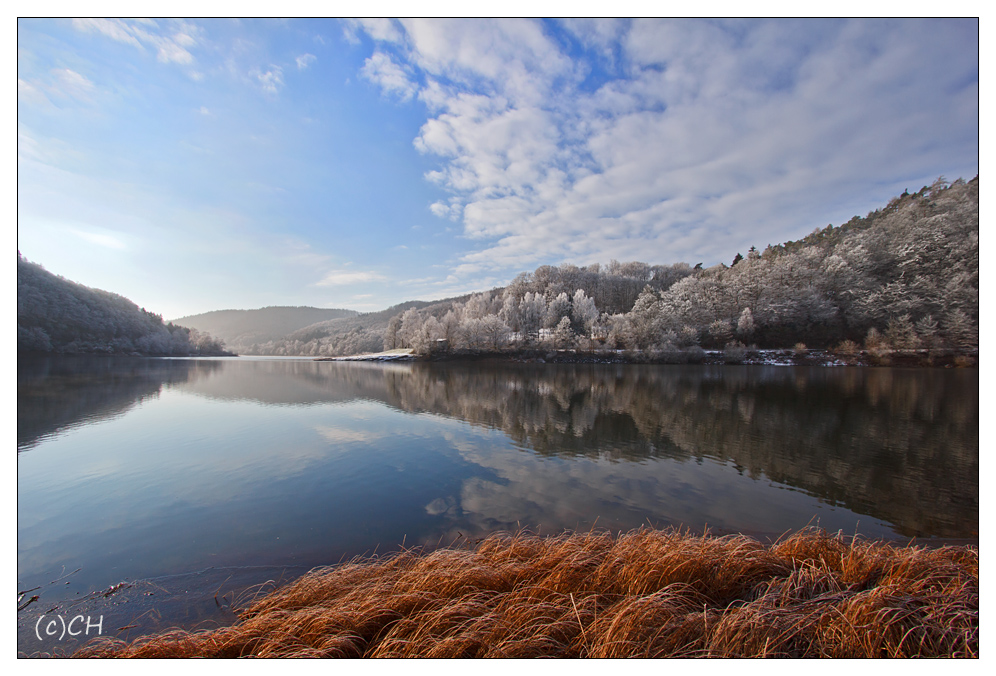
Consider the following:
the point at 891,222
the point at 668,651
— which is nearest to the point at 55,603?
the point at 668,651

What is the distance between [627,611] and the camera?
3594 millimetres

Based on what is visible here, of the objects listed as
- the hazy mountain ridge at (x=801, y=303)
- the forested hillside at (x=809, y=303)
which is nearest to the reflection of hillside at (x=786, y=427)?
the hazy mountain ridge at (x=801, y=303)

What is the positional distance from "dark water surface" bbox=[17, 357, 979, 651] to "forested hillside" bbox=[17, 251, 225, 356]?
25.6m

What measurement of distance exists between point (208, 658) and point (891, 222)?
258 feet

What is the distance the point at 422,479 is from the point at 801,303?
7550cm

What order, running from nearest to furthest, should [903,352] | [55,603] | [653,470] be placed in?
[55,603] < [653,470] < [903,352]

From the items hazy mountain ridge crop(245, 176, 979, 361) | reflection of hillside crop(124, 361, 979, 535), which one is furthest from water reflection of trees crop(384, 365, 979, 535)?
hazy mountain ridge crop(245, 176, 979, 361)

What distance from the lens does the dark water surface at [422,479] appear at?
712 centimetres

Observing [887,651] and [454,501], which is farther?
[454,501]

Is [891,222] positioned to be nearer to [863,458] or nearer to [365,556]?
[863,458]

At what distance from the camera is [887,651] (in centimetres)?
324

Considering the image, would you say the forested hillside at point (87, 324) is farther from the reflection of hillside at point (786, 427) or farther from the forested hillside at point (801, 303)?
the forested hillside at point (801, 303)

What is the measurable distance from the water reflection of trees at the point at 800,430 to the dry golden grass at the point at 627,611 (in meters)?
5.94

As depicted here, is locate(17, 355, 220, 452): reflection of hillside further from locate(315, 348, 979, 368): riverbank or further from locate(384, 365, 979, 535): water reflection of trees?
locate(315, 348, 979, 368): riverbank
